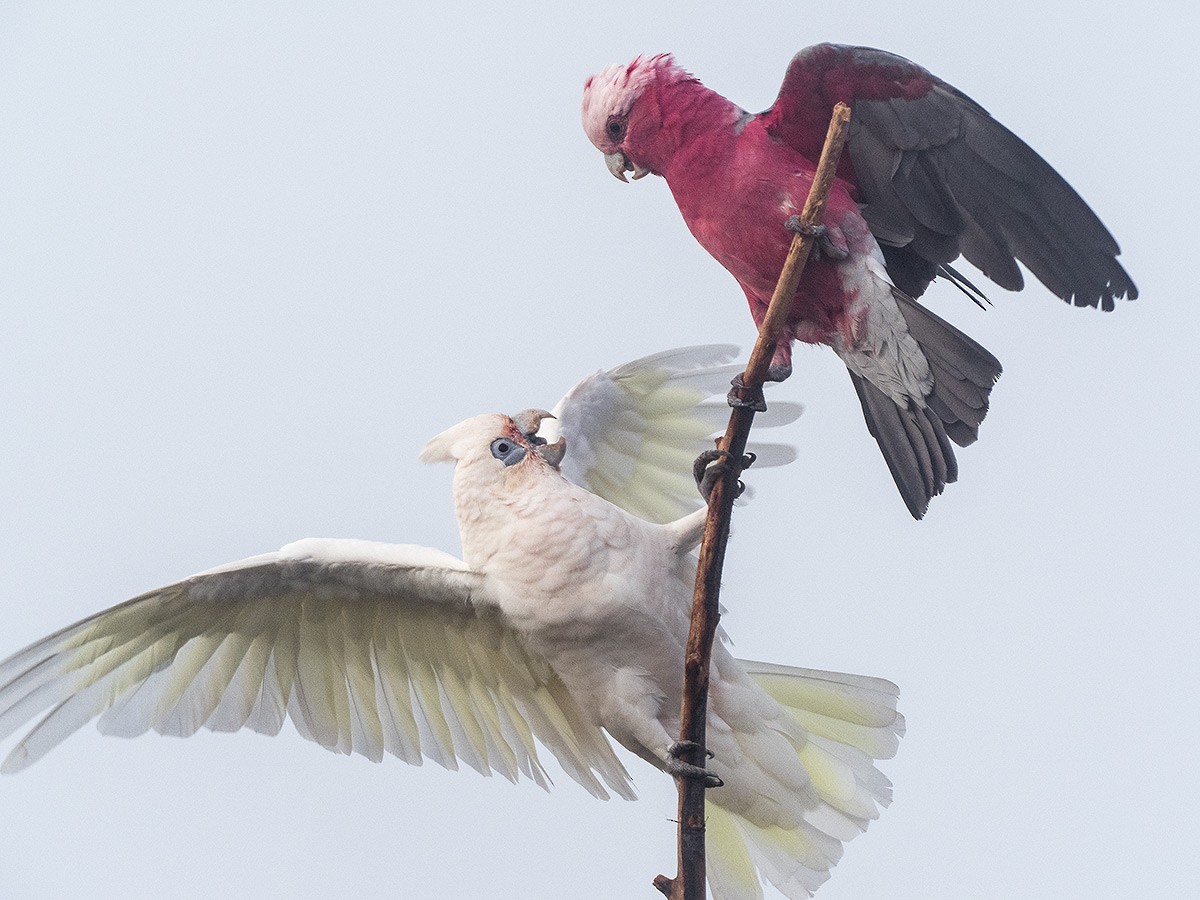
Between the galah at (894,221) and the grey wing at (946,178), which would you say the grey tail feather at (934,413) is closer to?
the galah at (894,221)

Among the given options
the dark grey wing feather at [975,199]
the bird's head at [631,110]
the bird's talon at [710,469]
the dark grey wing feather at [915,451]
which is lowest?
the bird's talon at [710,469]

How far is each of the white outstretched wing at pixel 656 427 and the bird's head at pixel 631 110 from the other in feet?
2.96

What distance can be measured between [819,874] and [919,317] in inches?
78.3

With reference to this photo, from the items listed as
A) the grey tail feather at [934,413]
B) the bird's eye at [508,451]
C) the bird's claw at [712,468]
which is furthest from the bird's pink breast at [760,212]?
the bird's eye at [508,451]

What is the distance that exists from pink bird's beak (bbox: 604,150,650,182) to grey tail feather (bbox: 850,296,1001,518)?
1097 millimetres

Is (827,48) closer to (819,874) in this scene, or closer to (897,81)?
(897,81)

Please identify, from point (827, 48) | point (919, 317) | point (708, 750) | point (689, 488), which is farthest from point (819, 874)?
point (827, 48)

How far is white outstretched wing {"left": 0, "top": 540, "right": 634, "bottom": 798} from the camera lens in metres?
5.01

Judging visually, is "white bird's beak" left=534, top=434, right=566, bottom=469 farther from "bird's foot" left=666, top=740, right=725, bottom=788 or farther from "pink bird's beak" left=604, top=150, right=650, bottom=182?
"bird's foot" left=666, top=740, right=725, bottom=788

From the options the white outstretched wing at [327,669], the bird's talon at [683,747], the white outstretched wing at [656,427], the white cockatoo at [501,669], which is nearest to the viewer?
the bird's talon at [683,747]

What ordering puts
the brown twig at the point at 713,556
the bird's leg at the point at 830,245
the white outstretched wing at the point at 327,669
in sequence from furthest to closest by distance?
1. the white outstretched wing at the point at 327,669
2. the bird's leg at the point at 830,245
3. the brown twig at the point at 713,556

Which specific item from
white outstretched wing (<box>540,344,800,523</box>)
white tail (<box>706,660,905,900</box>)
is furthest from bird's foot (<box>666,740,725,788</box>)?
white outstretched wing (<box>540,344,800,523</box>)

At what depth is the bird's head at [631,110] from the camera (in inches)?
206

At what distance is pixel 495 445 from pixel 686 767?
1.31 metres
